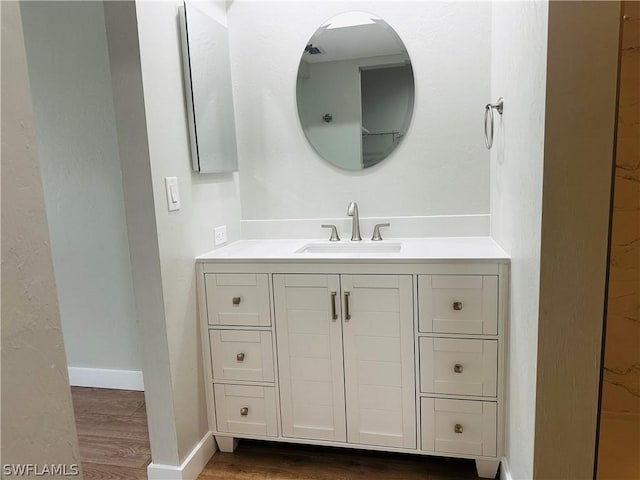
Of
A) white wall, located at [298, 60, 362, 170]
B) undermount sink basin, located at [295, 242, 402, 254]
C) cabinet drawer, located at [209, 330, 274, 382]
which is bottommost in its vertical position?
cabinet drawer, located at [209, 330, 274, 382]

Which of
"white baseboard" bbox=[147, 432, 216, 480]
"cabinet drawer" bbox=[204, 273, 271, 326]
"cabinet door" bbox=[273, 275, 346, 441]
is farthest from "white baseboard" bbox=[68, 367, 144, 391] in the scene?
"cabinet door" bbox=[273, 275, 346, 441]

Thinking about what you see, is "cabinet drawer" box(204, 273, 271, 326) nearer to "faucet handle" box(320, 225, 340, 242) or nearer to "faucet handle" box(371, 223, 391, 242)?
"faucet handle" box(320, 225, 340, 242)

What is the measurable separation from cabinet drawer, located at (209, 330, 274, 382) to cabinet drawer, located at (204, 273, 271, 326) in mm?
56

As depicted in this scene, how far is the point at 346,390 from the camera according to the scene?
6.20 feet

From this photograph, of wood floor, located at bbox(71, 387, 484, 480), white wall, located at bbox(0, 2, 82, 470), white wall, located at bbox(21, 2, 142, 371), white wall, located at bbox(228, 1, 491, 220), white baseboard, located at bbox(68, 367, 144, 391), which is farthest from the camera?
white baseboard, located at bbox(68, 367, 144, 391)

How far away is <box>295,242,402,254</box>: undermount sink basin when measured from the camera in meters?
2.15

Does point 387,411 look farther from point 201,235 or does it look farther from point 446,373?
point 201,235

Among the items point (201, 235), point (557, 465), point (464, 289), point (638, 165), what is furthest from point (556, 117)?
point (201, 235)

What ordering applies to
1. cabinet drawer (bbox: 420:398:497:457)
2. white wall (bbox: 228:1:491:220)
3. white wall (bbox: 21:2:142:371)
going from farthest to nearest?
1. white wall (bbox: 21:2:142:371)
2. white wall (bbox: 228:1:491:220)
3. cabinet drawer (bbox: 420:398:497:457)

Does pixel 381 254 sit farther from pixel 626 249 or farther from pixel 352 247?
pixel 626 249

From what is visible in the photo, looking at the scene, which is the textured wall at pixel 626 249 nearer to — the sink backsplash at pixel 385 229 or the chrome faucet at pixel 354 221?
the sink backsplash at pixel 385 229

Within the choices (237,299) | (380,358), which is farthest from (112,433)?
(380,358)

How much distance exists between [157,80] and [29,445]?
136cm

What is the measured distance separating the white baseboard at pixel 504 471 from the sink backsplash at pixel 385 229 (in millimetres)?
1005
